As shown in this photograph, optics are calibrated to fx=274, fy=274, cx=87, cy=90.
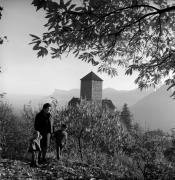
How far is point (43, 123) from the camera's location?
847 cm

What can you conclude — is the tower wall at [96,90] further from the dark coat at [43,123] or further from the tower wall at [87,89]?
the dark coat at [43,123]

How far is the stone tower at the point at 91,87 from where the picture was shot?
7919 centimetres

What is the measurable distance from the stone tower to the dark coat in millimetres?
70072

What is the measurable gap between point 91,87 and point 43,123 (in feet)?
232

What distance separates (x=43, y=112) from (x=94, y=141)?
15049 mm

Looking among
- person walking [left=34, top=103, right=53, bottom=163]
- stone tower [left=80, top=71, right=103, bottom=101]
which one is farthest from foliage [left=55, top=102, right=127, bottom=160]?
stone tower [left=80, top=71, right=103, bottom=101]

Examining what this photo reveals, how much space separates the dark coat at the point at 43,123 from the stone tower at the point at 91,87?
70.1 metres

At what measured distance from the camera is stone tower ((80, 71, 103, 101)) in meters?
79.2

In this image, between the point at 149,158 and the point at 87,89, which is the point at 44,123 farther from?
the point at 87,89

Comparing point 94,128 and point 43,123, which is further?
point 94,128

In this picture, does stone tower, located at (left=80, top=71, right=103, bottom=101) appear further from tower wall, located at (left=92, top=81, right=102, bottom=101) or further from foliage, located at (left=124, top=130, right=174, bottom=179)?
foliage, located at (left=124, top=130, right=174, bottom=179)

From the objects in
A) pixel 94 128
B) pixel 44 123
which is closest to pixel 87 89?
pixel 94 128

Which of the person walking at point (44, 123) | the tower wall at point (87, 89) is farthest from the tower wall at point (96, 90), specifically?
the person walking at point (44, 123)

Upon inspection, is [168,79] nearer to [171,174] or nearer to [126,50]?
[126,50]
